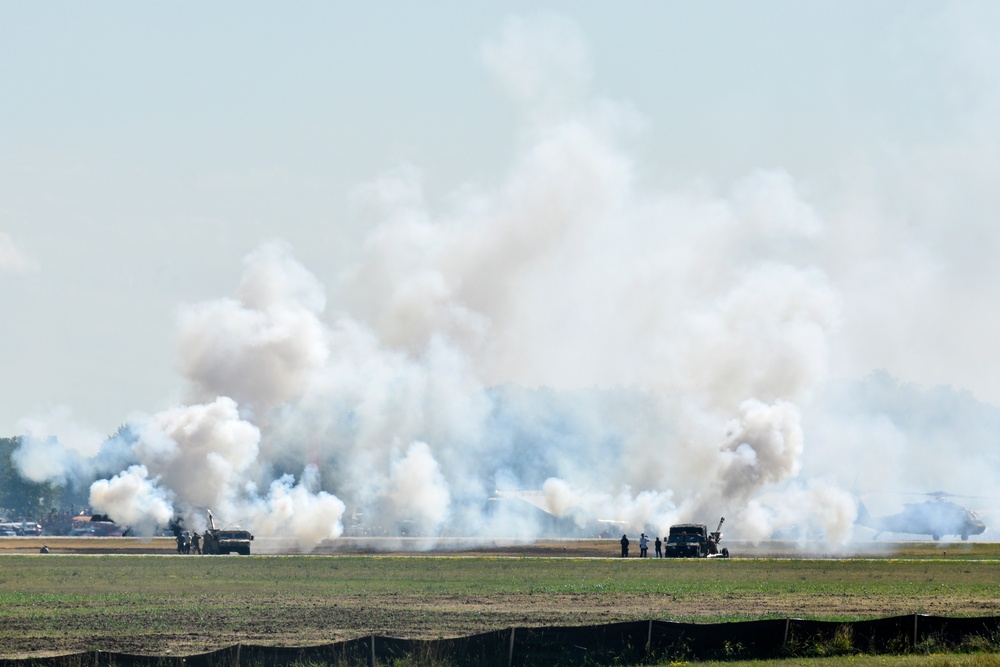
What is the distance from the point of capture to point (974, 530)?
121500 millimetres

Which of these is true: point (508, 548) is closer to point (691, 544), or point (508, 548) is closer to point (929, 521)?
point (691, 544)

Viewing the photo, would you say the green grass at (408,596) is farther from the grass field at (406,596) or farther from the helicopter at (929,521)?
the helicopter at (929,521)

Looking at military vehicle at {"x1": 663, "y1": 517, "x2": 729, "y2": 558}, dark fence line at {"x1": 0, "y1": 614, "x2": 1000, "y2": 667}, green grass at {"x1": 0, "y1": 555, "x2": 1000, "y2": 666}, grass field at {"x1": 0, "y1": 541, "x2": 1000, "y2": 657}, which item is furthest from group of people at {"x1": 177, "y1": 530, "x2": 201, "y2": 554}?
dark fence line at {"x1": 0, "y1": 614, "x2": 1000, "y2": 667}

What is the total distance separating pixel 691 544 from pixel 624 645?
58064 mm

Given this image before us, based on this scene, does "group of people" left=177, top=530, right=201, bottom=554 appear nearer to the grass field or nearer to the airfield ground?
the airfield ground

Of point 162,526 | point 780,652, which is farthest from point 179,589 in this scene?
point 162,526

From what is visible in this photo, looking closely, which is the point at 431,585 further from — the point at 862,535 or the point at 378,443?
the point at 862,535

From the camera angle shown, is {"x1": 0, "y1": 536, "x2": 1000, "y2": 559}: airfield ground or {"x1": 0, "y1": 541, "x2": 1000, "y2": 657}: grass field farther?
{"x1": 0, "y1": 536, "x2": 1000, "y2": 559}: airfield ground

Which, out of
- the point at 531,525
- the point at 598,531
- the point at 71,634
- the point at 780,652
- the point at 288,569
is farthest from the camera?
the point at 598,531

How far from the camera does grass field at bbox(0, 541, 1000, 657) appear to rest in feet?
121

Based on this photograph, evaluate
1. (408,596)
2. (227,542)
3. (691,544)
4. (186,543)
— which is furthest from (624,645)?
(186,543)

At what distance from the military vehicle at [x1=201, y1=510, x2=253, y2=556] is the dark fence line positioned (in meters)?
57.8

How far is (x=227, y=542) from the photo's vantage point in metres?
86.9

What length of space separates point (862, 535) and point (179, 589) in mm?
89376
